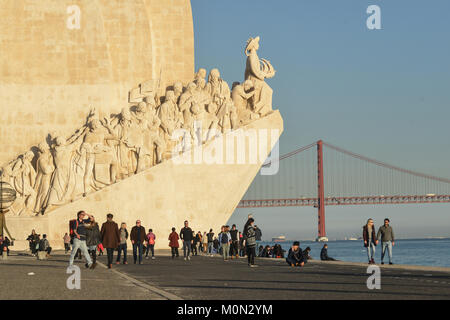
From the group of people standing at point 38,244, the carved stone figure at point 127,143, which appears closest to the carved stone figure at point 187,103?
the carved stone figure at point 127,143

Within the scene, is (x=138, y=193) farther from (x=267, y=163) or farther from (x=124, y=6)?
(x=124, y=6)

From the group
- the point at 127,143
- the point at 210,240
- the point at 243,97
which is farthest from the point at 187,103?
the point at 210,240

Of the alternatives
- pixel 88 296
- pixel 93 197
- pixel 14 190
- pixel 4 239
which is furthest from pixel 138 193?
pixel 88 296

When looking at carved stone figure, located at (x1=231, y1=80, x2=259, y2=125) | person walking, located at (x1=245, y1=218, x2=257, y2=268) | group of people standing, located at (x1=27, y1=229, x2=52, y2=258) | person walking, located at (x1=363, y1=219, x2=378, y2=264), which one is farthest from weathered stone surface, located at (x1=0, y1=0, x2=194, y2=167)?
person walking, located at (x1=363, y1=219, x2=378, y2=264)

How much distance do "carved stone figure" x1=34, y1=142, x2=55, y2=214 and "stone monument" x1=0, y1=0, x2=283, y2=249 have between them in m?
0.03

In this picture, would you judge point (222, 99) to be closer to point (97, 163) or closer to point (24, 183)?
point (97, 163)

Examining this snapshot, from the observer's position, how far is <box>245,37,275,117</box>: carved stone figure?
21500 millimetres

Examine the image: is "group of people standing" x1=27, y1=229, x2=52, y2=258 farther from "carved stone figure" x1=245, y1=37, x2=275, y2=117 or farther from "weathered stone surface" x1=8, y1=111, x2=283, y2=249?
"carved stone figure" x1=245, y1=37, x2=275, y2=117

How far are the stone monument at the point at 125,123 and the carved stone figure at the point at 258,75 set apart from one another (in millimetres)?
29

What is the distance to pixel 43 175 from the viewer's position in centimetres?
2006

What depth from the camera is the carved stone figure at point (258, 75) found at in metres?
21.5

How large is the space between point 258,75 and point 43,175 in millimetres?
6037

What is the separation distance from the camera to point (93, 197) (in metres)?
19.1

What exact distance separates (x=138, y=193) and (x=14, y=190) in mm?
3015
